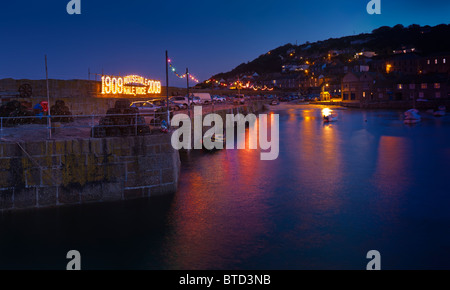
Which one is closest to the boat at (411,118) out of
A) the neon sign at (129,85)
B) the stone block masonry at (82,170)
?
the neon sign at (129,85)

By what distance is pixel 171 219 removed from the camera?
55.9ft

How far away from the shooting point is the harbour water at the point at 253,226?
13469 millimetres

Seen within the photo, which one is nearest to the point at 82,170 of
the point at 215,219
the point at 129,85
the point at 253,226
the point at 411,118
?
the point at 215,219

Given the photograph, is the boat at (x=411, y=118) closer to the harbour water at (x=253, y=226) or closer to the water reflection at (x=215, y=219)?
the harbour water at (x=253, y=226)

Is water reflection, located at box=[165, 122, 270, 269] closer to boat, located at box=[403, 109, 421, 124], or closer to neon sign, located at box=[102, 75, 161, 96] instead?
neon sign, located at box=[102, 75, 161, 96]

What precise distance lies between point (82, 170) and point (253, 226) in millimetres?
7794

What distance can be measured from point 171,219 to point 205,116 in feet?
87.5

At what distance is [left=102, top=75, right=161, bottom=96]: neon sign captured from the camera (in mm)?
44281

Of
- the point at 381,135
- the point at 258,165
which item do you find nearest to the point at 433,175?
the point at 258,165

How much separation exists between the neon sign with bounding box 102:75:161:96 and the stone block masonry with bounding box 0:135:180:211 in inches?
1160

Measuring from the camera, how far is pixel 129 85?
4838 centimetres

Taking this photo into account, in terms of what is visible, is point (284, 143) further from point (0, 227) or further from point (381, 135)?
point (0, 227)
